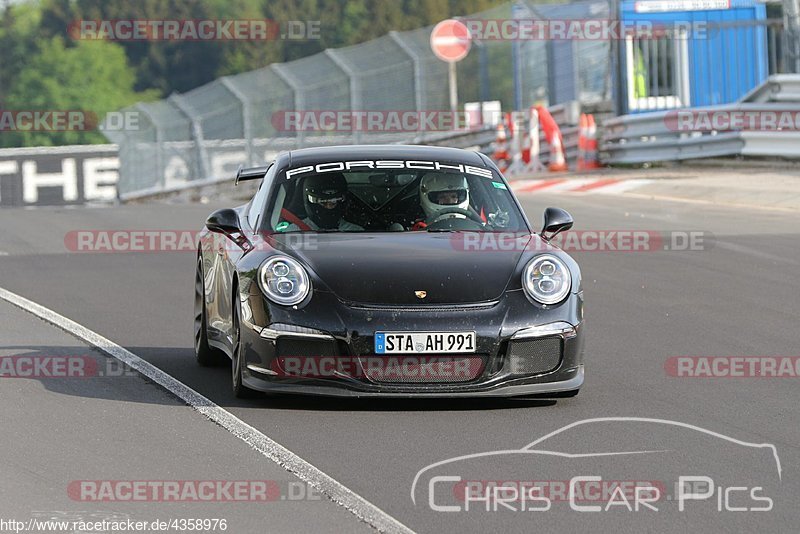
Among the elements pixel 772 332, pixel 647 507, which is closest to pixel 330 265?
pixel 647 507

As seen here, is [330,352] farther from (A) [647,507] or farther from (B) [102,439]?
(A) [647,507]

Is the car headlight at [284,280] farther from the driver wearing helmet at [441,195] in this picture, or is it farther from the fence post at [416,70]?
the fence post at [416,70]

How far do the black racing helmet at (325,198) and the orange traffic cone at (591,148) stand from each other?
61.5 feet

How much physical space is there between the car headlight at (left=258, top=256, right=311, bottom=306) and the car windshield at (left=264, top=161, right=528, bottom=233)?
2.27 feet

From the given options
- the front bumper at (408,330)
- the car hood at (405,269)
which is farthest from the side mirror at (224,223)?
the front bumper at (408,330)

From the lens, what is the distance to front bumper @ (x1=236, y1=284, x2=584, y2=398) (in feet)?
25.2

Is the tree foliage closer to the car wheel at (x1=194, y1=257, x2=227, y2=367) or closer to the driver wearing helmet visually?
the car wheel at (x1=194, y1=257, x2=227, y2=367)

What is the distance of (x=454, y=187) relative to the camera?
8.95 m

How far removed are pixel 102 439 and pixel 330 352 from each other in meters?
1.14

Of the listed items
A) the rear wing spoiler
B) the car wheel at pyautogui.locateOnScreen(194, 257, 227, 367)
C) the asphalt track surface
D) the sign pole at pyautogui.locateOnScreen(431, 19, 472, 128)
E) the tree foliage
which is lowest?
the asphalt track surface

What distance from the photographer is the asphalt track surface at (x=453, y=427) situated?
587cm

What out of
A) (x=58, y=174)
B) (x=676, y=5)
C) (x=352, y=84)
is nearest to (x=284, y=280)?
(x=352, y=84)

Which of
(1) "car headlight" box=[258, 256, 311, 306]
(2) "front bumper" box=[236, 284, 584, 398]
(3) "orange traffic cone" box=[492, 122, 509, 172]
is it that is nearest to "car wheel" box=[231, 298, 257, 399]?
(2) "front bumper" box=[236, 284, 584, 398]

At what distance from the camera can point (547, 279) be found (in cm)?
801
